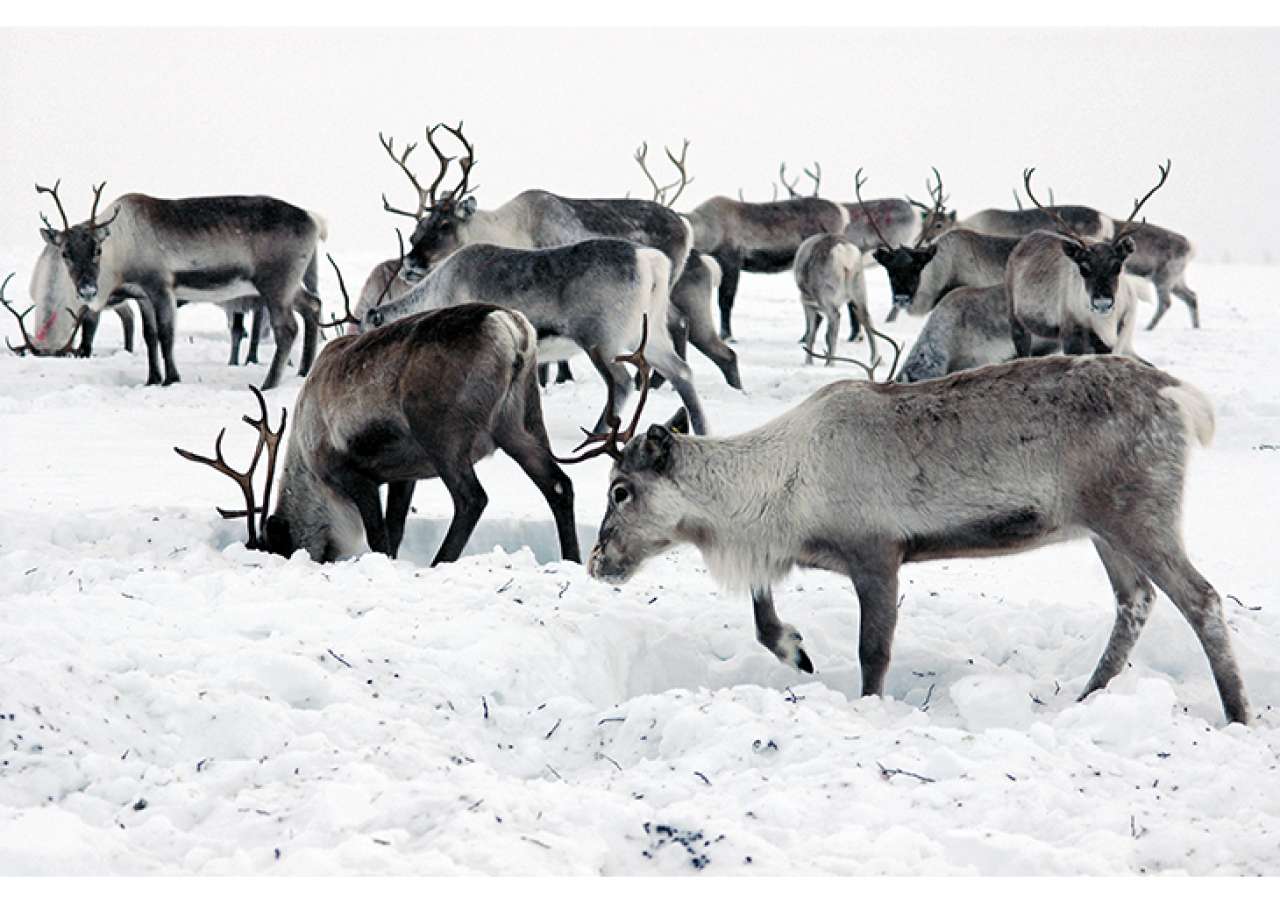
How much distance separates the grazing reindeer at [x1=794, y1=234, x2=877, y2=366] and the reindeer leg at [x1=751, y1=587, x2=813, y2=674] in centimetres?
942


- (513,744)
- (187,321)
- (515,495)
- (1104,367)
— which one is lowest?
(187,321)

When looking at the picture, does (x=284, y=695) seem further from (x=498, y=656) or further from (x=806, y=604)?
(x=806, y=604)

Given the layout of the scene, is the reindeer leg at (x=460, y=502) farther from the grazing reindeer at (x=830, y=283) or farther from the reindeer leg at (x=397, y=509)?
the grazing reindeer at (x=830, y=283)

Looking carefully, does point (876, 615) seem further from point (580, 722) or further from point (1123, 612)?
point (580, 722)

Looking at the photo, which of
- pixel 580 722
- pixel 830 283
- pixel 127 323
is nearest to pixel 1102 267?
pixel 830 283

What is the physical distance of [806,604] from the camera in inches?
231

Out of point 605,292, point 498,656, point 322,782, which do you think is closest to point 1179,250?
point 605,292

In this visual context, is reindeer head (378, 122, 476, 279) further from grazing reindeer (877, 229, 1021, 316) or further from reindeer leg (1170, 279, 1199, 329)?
reindeer leg (1170, 279, 1199, 329)

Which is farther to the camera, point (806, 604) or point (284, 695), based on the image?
point (806, 604)

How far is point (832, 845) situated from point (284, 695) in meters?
1.73

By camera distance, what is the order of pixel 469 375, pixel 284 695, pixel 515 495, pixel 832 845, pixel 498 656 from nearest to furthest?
pixel 832 845, pixel 284 695, pixel 498 656, pixel 469 375, pixel 515 495

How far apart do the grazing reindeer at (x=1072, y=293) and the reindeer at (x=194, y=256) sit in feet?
19.2

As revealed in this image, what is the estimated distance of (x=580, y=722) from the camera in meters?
4.46

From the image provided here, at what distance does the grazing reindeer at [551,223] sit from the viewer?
38.3 feet
